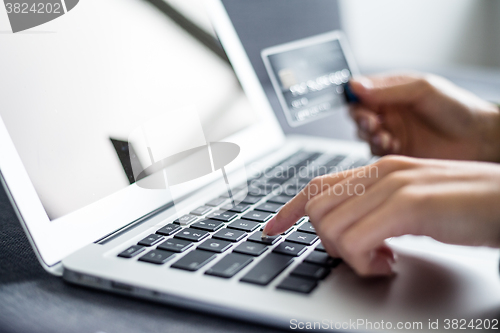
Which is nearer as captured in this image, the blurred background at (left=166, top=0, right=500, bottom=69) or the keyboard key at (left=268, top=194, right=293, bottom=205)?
the keyboard key at (left=268, top=194, right=293, bottom=205)

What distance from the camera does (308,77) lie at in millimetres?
715

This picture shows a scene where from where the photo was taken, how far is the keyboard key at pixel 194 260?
31 centimetres

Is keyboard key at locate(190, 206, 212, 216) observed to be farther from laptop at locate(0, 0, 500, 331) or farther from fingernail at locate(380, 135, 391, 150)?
fingernail at locate(380, 135, 391, 150)

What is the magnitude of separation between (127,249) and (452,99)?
574mm

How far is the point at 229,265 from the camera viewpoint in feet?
1.03

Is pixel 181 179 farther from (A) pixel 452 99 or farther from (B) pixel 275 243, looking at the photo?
(A) pixel 452 99

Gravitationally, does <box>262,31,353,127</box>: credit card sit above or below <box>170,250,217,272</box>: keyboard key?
above

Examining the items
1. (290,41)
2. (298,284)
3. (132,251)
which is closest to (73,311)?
(132,251)

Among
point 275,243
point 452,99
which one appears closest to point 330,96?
point 452,99

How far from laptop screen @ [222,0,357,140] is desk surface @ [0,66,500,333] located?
1.50 feet

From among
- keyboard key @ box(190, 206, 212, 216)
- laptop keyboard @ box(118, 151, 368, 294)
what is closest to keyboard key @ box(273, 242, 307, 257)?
laptop keyboard @ box(118, 151, 368, 294)

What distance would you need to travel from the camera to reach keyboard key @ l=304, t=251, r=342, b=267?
32cm

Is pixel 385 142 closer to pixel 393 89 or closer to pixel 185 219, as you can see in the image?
pixel 393 89

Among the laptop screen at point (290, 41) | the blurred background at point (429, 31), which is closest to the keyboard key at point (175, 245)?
the laptop screen at point (290, 41)
